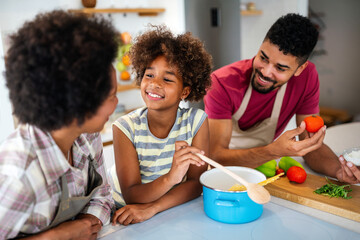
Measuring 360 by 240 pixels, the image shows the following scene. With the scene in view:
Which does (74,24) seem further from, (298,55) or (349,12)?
(349,12)

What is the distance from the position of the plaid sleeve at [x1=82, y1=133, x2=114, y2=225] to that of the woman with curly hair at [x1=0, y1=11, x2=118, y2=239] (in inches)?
3.1

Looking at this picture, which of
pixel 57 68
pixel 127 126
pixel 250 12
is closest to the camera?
pixel 57 68

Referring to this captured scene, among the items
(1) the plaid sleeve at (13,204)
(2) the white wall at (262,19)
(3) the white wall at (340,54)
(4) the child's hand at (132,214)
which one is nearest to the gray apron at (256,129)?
(4) the child's hand at (132,214)

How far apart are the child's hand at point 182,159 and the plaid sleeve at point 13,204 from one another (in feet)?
1.32

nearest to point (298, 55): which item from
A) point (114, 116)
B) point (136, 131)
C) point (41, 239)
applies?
point (136, 131)

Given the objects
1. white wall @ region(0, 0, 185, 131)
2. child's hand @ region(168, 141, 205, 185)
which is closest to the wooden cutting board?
child's hand @ region(168, 141, 205, 185)

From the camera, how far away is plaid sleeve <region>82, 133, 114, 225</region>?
0.94m

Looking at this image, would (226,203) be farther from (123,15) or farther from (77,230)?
(123,15)

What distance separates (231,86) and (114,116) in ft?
5.43

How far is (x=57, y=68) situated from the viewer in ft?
2.22

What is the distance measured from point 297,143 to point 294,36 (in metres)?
0.44

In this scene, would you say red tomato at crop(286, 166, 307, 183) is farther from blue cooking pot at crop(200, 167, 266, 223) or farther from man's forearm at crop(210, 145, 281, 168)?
blue cooking pot at crop(200, 167, 266, 223)

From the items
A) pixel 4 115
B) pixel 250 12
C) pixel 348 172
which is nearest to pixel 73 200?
pixel 348 172

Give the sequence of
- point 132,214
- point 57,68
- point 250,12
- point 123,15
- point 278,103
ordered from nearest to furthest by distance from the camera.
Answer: point 57,68 < point 132,214 < point 278,103 < point 123,15 < point 250,12
